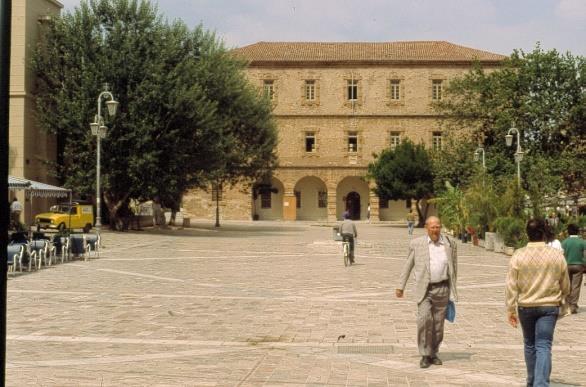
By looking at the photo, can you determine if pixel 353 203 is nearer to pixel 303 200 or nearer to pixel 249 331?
pixel 303 200

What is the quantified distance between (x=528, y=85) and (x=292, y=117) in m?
22.0

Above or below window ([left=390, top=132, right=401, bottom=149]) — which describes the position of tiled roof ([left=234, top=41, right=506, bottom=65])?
above

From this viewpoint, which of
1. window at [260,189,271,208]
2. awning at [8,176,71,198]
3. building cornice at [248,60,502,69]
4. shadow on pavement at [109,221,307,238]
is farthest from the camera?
window at [260,189,271,208]

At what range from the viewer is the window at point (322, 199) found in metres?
69.6

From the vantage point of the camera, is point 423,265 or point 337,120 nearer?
point 423,265

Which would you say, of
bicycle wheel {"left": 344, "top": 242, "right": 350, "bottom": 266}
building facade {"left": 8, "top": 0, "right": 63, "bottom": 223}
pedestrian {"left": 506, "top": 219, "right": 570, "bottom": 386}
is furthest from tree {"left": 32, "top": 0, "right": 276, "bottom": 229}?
pedestrian {"left": 506, "top": 219, "right": 570, "bottom": 386}

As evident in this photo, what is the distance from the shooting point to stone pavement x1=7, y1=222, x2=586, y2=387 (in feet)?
26.5

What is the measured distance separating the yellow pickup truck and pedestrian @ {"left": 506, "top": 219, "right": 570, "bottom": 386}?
1275 inches

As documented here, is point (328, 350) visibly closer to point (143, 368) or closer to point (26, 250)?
point (143, 368)

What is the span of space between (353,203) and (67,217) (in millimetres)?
35533

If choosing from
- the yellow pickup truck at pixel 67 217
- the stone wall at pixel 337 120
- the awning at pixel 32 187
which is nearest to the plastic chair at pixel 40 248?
the awning at pixel 32 187

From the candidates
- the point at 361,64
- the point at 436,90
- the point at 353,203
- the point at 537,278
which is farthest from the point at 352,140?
the point at 537,278

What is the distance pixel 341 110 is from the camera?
6762 centimetres

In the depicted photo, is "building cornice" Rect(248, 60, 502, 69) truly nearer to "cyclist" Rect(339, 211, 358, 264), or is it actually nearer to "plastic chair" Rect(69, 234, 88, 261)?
"cyclist" Rect(339, 211, 358, 264)
